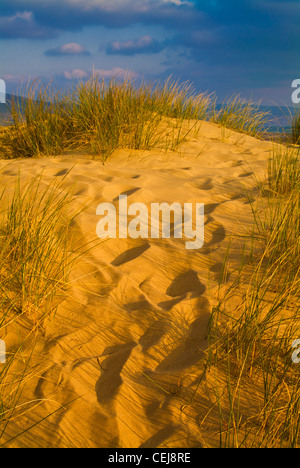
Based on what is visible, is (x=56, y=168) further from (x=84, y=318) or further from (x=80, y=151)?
(x=84, y=318)

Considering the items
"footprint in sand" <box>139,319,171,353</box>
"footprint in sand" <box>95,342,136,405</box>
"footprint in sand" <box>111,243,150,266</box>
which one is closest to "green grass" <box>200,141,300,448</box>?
"footprint in sand" <box>139,319,171,353</box>

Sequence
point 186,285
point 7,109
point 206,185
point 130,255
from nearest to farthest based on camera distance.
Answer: point 186,285 < point 130,255 < point 206,185 < point 7,109

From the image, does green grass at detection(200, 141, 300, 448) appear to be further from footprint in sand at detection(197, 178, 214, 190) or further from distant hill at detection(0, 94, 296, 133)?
distant hill at detection(0, 94, 296, 133)

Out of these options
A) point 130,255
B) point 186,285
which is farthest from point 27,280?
point 186,285

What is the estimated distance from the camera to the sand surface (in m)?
1.24

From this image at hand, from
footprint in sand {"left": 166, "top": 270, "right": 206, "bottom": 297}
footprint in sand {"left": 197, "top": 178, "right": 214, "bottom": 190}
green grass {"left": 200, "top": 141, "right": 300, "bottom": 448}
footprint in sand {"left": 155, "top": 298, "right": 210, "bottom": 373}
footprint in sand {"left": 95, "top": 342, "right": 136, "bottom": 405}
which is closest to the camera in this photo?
green grass {"left": 200, "top": 141, "right": 300, "bottom": 448}

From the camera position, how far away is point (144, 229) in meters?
2.50

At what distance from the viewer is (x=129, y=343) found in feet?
5.22

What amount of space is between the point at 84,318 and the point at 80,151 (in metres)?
2.96

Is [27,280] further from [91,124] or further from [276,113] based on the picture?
[276,113]

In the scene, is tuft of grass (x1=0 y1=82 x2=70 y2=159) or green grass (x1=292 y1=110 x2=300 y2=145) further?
green grass (x1=292 y1=110 x2=300 y2=145)

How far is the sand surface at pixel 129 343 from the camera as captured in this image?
4.06 ft

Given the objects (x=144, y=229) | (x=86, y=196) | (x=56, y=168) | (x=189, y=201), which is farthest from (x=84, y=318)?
(x=56, y=168)

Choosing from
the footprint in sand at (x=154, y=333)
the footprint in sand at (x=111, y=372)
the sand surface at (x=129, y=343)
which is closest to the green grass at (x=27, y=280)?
the sand surface at (x=129, y=343)
